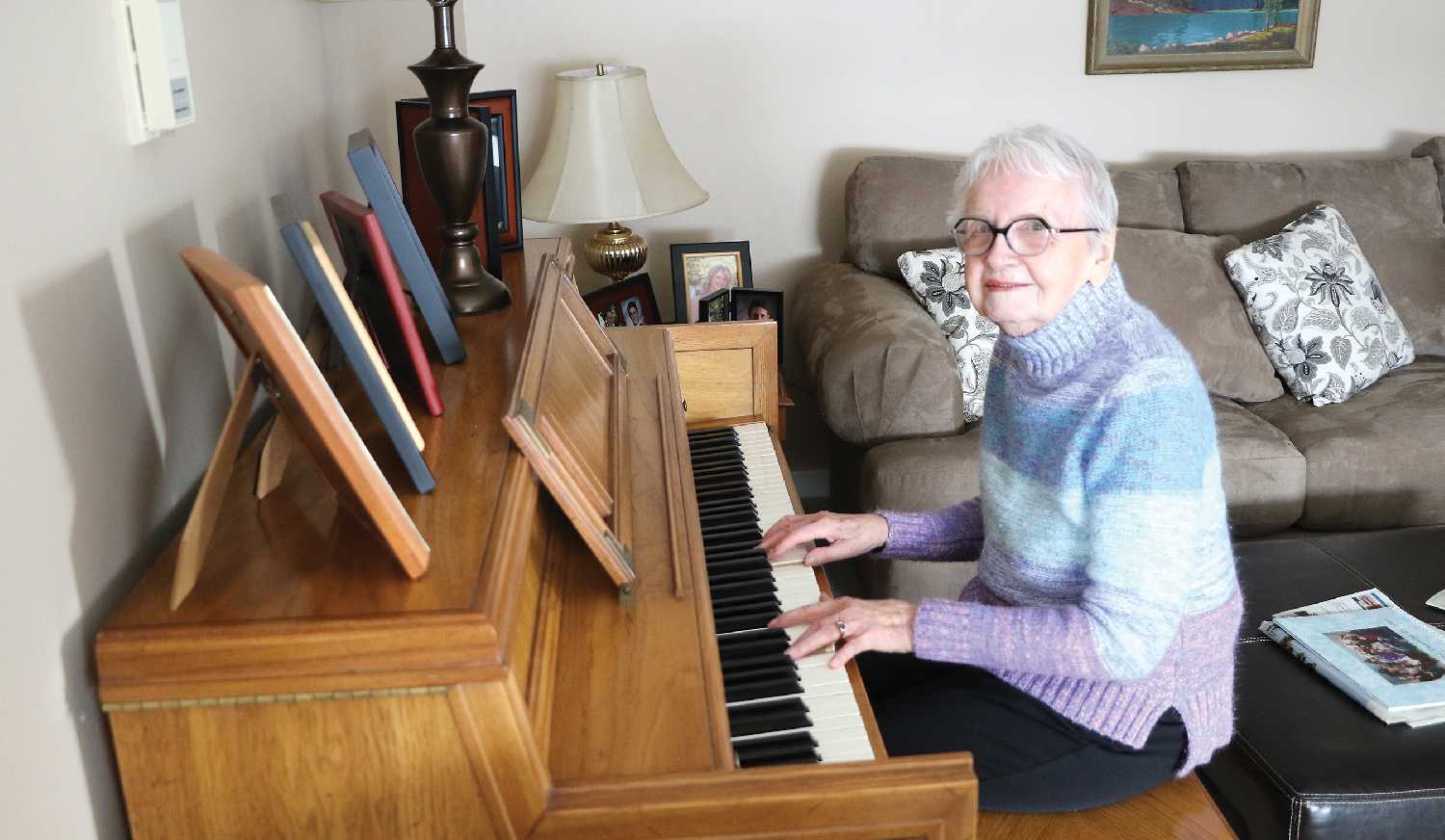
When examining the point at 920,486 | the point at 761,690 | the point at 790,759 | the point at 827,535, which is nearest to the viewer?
the point at 790,759

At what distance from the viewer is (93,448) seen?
1.01 meters

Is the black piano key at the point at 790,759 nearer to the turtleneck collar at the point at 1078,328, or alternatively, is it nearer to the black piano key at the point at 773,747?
the black piano key at the point at 773,747

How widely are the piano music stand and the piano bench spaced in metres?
0.82

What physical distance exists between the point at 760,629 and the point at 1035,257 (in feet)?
1.84

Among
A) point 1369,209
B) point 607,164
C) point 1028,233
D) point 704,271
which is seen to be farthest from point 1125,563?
point 1369,209

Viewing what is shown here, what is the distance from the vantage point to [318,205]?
79.0 inches

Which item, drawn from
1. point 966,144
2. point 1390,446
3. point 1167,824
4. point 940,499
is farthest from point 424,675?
point 966,144

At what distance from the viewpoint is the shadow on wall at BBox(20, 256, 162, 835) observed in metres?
0.95

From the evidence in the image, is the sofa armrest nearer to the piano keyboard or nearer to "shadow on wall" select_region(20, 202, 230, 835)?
the piano keyboard

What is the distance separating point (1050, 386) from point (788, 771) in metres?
0.62

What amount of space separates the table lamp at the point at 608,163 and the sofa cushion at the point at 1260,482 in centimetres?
143

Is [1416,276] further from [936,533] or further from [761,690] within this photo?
[761,690]

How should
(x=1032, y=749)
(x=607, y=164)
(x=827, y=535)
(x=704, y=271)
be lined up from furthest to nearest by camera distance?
(x=704, y=271) < (x=607, y=164) < (x=827, y=535) < (x=1032, y=749)

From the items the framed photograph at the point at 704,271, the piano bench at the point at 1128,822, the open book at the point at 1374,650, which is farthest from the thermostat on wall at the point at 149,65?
the framed photograph at the point at 704,271
